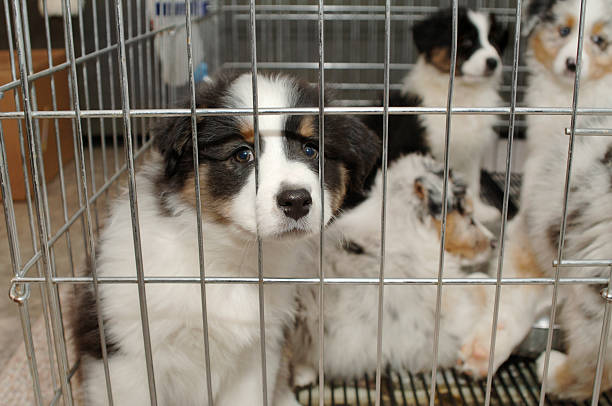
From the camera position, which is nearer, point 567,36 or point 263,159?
point 263,159

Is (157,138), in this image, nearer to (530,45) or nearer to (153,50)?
(153,50)

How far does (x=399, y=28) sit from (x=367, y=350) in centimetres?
299

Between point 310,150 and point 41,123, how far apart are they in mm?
1735

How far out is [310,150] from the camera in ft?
5.43

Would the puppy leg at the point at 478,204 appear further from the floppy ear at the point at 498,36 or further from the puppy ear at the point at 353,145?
the puppy ear at the point at 353,145

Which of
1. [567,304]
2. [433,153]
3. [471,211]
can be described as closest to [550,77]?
[433,153]

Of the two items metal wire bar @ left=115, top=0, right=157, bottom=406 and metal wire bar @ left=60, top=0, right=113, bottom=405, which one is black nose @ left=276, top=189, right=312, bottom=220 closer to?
metal wire bar @ left=115, top=0, right=157, bottom=406

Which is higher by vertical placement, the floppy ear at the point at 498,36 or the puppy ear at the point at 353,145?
the floppy ear at the point at 498,36

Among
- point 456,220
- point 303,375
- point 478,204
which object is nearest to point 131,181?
point 303,375

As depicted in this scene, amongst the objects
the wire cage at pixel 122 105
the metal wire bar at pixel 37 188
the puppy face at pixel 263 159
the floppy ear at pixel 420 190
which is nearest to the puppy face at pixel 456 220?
the floppy ear at pixel 420 190

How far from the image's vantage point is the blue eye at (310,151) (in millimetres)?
1646

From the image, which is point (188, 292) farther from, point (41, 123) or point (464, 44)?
point (464, 44)

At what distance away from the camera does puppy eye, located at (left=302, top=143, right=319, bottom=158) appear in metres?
1.64

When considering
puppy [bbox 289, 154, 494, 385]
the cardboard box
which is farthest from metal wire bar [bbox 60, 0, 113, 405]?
puppy [bbox 289, 154, 494, 385]
